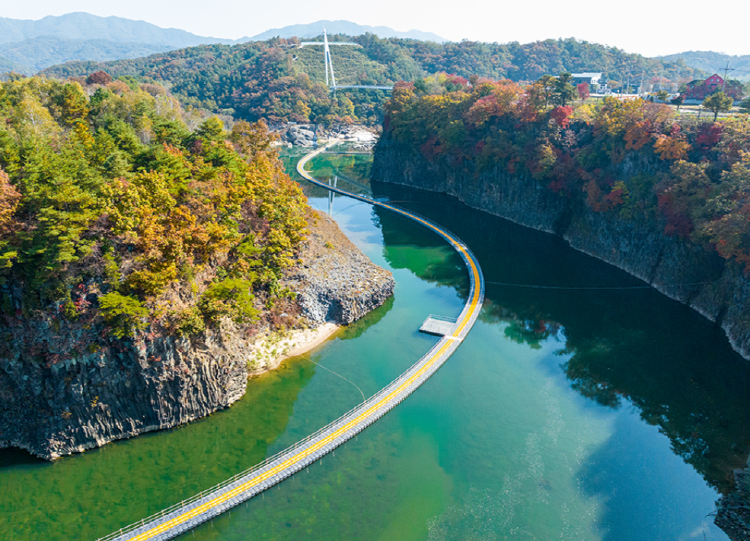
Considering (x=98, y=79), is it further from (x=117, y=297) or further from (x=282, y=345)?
(x=117, y=297)

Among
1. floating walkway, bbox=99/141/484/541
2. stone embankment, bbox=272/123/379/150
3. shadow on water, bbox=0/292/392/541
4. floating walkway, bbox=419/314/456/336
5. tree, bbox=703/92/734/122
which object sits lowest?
shadow on water, bbox=0/292/392/541

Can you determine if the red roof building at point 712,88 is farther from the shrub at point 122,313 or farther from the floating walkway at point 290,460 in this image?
the shrub at point 122,313

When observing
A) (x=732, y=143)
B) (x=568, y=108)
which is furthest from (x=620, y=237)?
(x=568, y=108)

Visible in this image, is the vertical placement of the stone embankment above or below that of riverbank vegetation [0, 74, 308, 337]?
below

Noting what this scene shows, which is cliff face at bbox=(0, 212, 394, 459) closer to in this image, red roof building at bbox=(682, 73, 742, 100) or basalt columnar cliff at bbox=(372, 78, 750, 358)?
basalt columnar cliff at bbox=(372, 78, 750, 358)

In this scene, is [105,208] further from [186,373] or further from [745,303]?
[745,303]

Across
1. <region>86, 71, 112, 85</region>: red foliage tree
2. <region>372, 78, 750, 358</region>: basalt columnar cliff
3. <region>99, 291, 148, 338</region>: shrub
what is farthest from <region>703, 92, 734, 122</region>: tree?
<region>86, 71, 112, 85</region>: red foliage tree

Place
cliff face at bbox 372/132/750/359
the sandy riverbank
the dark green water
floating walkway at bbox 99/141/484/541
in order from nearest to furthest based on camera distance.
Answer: floating walkway at bbox 99/141/484/541 < the dark green water < the sandy riverbank < cliff face at bbox 372/132/750/359
